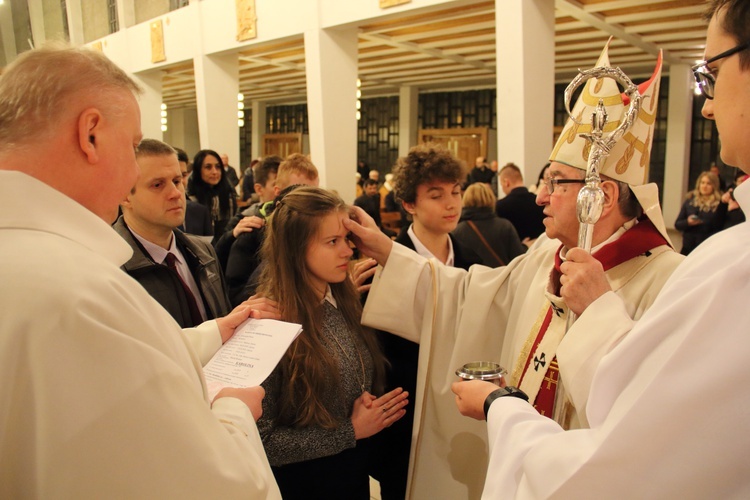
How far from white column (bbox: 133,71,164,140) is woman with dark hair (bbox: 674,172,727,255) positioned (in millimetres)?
10089

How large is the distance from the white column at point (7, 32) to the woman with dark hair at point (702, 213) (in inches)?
275

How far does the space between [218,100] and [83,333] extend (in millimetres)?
10547

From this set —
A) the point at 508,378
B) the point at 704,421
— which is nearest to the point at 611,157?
the point at 508,378

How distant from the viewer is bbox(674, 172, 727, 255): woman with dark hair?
684 cm

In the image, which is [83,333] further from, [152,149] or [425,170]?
[425,170]

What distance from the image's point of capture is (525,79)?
608 centimetres

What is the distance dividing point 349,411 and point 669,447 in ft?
3.88

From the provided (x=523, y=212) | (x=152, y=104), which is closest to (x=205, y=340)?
(x=523, y=212)

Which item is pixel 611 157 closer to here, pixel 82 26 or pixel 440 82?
pixel 82 26

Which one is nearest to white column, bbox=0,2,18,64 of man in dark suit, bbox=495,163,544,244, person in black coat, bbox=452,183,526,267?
person in black coat, bbox=452,183,526,267

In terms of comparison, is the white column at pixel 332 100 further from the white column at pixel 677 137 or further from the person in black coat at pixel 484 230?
the white column at pixel 677 137

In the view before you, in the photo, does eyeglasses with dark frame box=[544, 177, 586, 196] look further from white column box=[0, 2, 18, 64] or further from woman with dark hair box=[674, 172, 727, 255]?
woman with dark hair box=[674, 172, 727, 255]

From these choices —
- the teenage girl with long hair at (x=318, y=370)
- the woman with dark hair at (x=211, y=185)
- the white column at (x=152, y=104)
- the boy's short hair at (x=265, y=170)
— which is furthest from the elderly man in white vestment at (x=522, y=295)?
the white column at (x=152, y=104)

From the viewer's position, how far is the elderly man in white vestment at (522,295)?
1781 mm
